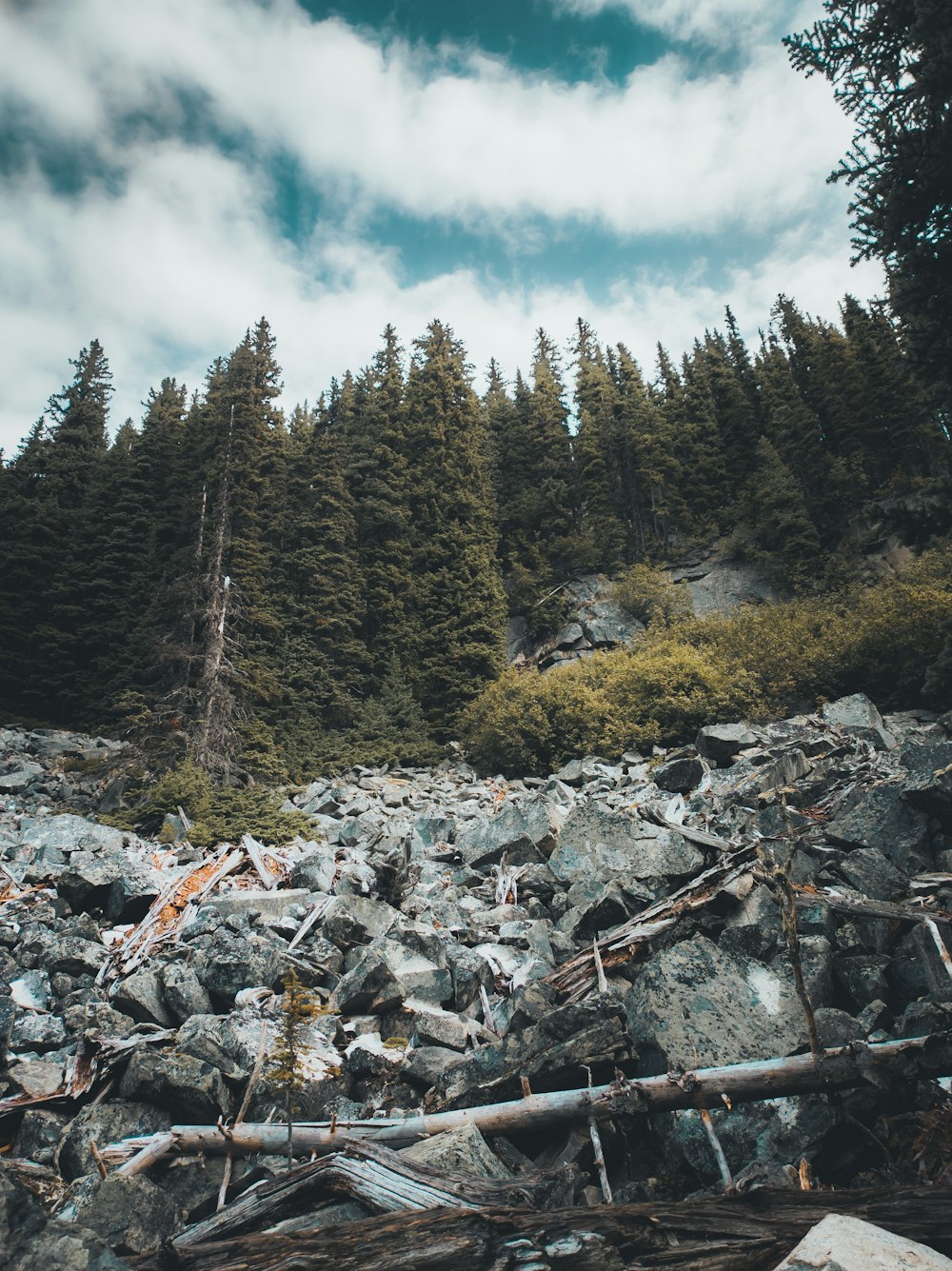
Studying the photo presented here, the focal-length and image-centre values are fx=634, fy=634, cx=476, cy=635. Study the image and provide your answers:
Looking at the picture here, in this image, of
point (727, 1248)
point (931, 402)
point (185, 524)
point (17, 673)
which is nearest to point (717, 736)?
point (931, 402)

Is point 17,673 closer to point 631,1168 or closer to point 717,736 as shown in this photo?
point 717,736

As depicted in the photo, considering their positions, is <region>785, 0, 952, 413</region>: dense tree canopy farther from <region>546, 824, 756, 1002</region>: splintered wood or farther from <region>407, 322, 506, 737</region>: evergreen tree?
<region>407, 322, 506, 737</region>: evergreen tree

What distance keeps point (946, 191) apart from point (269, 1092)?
37.2ft

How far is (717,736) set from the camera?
1501 cm

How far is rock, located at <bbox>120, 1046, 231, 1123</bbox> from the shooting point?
14.3 ft

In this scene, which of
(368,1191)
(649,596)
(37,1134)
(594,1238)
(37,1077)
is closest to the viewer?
(594,1238)

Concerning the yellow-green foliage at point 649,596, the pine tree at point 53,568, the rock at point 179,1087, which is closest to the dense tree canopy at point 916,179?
the rock at point 179,1087

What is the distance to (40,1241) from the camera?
221 centimetres

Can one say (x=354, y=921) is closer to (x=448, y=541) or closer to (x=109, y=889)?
(x=109, y=889)

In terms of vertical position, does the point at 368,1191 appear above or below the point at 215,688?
below

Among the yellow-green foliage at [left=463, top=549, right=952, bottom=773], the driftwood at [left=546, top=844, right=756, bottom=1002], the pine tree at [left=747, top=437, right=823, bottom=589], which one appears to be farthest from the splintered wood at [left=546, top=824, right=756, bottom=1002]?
the pine tree at [left=747, top=437, right=823, bottom=589]

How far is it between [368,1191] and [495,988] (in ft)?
11.3

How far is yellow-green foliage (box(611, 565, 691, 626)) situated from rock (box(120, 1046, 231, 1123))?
2413 centimetres

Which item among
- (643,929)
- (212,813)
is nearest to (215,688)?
(212,813)
